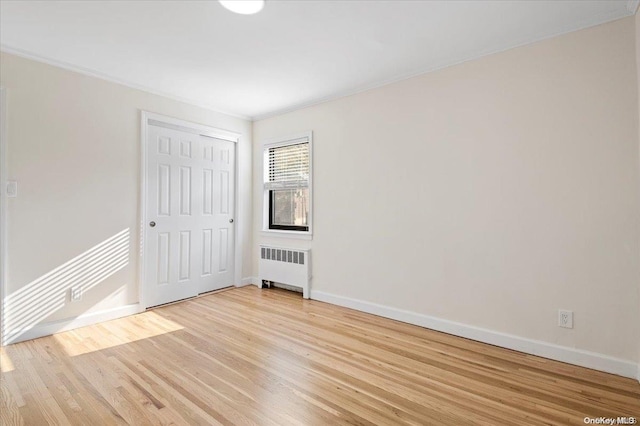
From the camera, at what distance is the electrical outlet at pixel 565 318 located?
2.46m

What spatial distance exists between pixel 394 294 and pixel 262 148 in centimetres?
286

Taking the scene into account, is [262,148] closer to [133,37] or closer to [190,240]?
[190,240]

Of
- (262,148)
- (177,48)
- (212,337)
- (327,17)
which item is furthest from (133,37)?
(212,337)

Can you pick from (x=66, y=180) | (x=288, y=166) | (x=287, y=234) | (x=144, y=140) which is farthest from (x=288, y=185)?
(x=66, y=180)

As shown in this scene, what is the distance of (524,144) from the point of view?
8.73 feet

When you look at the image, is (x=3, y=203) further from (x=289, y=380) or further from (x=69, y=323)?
(x=289, y=380)

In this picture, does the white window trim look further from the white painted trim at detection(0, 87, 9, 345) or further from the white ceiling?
the white painted trim at detection(0, 87, 9, 345)

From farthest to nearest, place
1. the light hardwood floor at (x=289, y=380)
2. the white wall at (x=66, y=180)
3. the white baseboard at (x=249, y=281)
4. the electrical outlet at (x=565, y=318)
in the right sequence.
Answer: the white baseboard at (x=249, y=281) → the white wall at (x=66, y=180) → the electrical outlet at (x=565, y=318) → the light hardwood floor at (x=289, y=380)

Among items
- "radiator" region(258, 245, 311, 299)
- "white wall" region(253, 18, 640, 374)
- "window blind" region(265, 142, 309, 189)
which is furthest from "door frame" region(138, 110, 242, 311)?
"white wall" region(253, 18, 640, 374)

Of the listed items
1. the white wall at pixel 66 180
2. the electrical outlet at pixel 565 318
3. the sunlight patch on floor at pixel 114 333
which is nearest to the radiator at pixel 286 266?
the sunlight patch on floor at pixel 114 333

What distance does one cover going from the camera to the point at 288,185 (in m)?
4.55

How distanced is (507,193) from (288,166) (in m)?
2.82

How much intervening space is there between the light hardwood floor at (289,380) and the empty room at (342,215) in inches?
0.8

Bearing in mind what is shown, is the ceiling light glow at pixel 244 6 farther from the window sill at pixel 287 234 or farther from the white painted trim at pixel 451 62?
the window sill at pixel 287 234
